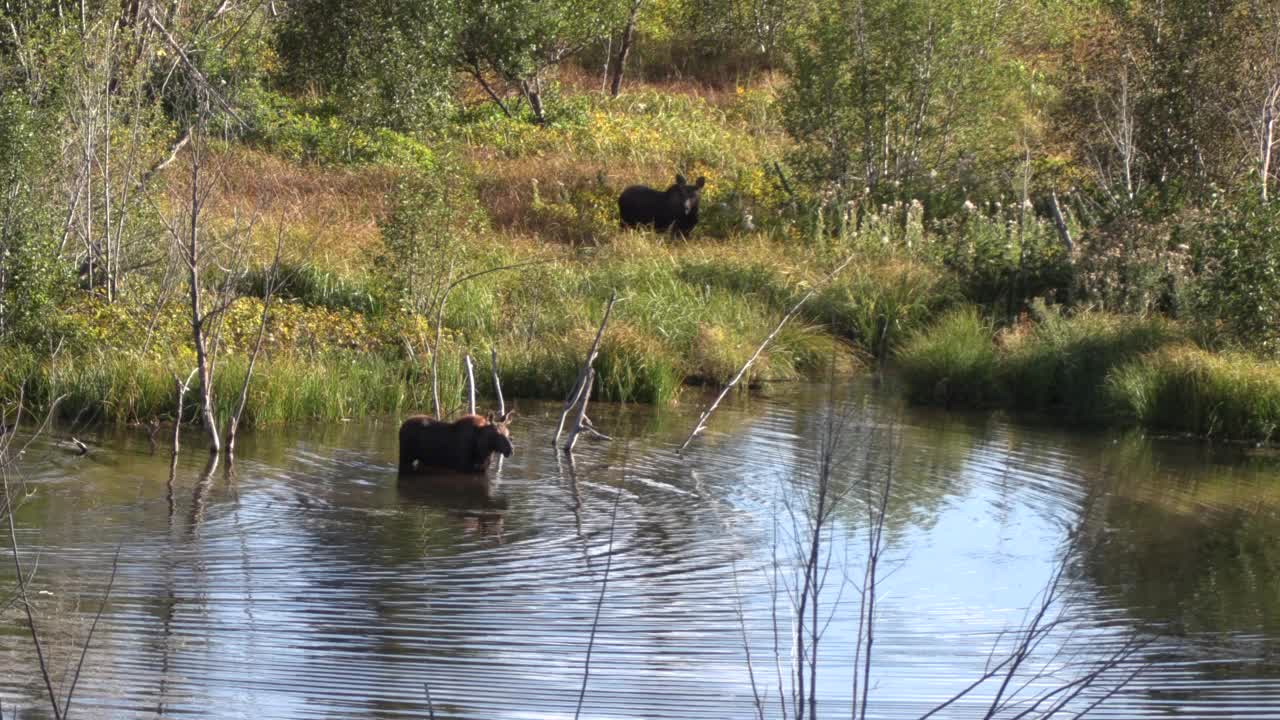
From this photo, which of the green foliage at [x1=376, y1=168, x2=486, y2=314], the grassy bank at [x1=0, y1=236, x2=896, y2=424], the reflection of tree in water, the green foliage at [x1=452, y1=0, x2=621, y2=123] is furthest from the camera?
the green foliage at [x1=452, y1=0, x2=621, y2=123]

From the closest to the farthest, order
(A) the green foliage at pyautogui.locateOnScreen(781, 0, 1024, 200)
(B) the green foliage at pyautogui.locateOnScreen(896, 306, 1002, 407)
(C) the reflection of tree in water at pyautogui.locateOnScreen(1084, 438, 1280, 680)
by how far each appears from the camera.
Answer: (C) the reflection of tree in water at pyautogui.locateOnScreen(1084, 438, 1280, 680), (B) the green foliage at pyautogui.locateOnScreen(896, 306, 1002, 407), (A) the green foliage at pyautogui.locateOnScreen(781, 0, 1024, 200)

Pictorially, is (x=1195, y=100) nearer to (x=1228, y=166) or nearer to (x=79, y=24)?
(x=1228, y=166)

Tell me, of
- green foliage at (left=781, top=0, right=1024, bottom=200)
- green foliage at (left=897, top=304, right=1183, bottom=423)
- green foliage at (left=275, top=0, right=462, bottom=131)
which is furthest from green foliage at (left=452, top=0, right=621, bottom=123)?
green foliage at (left=897, top=304, right=1183, bottom=423)

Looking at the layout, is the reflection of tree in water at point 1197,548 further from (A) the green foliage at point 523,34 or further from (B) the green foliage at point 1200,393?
(A) the green foliage at point 523,34

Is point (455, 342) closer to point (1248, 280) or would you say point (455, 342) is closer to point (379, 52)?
point (1248, 280)

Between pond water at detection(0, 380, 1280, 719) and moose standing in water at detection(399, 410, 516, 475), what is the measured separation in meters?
0.24

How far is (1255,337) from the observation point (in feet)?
46.9

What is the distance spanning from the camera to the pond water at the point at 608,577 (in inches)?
243

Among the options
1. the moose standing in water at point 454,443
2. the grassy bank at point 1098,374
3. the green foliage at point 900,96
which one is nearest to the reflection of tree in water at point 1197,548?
the grassy bank at point 1098,374

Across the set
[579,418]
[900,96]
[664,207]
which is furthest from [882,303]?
[579,418]

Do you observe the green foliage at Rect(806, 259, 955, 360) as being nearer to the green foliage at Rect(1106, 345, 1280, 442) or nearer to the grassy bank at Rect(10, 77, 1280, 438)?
the grassy bank at Rect(10, 77, 1280, 438)

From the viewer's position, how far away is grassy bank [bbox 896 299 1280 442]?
1360 cm

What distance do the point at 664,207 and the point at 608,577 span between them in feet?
48.0

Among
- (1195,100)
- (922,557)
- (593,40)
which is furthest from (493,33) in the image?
(922,557)
